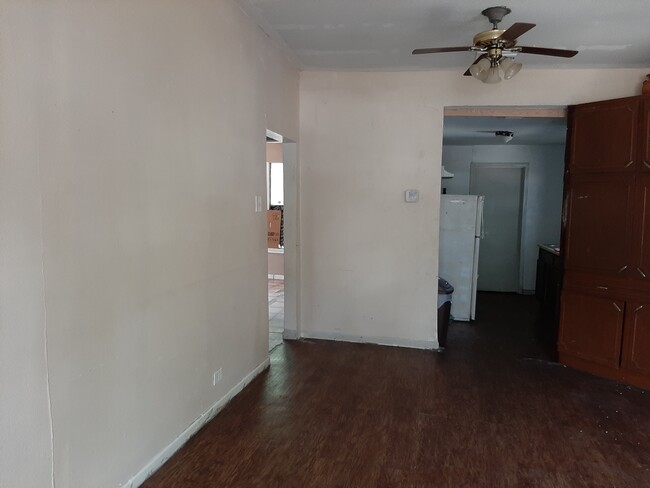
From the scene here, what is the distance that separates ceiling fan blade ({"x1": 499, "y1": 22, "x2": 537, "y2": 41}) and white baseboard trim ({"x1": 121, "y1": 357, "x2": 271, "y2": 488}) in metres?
2.80

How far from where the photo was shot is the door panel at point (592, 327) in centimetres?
360

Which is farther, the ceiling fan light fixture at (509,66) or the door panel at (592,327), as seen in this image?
the door panel at (592,327)

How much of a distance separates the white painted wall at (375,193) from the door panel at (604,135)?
0.43 meters

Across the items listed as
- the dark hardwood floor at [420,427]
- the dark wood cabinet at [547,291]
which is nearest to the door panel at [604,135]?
the dark wood cabinet at [547,291]

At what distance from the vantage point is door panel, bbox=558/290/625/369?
3.60 meters

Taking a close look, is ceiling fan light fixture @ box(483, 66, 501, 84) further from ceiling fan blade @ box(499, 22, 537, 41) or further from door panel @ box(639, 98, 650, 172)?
door panel @ box(639, 98, 650, 172)

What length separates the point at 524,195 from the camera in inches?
273

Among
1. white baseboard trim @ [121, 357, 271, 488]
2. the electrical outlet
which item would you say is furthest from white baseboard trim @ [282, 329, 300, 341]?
the electrical outlet

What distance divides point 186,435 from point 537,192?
6.25 metres

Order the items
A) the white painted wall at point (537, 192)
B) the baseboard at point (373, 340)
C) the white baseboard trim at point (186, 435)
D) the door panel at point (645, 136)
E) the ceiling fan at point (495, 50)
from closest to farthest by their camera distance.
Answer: the white baseboard trim at point (186, 435) < the ceiling fan at point (495, 50) < the door panel at point (645, 136) < the baseboard at point (373, 340) < the white painted wall at point (537, 192)

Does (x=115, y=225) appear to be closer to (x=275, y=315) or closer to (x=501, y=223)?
(x=275, y=315)

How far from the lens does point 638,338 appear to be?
3.49 metres

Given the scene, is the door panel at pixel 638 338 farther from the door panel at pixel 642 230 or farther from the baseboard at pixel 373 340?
the baseboard at pixel 373 340

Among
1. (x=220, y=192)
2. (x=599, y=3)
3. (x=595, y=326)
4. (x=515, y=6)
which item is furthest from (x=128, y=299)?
(x=595, y=326)
